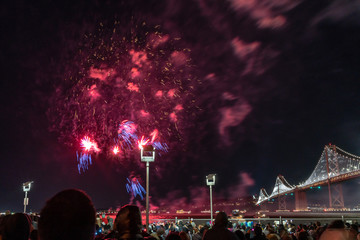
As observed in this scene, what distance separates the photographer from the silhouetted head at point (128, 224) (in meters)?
3.28

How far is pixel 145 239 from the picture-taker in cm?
333

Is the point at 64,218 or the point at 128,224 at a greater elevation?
the point at 64,218

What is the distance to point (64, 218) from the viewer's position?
1.76 meters

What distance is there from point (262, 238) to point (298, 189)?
99.9m

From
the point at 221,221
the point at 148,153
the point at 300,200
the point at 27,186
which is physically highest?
the point at 148,153

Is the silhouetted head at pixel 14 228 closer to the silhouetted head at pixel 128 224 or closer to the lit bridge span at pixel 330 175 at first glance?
the silhouetted head at pixel 128 224

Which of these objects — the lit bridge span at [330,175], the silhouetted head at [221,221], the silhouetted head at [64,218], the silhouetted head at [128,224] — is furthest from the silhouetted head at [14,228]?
the lit bridge span at [330,175]

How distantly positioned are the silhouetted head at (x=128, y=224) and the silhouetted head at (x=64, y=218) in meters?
1.56

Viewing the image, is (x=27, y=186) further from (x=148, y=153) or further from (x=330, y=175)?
(x=330, y=175)

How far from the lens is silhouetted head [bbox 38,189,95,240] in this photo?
5.76 ft

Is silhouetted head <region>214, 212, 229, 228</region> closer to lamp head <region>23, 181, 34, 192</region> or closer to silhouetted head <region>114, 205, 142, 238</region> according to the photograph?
silhouetted head <region>114, 205, 142, 238</region>

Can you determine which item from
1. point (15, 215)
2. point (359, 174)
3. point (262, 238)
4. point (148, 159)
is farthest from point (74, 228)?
point (359, 174)

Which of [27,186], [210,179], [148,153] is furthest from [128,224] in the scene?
[27,186]

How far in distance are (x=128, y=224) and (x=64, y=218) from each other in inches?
65.3
